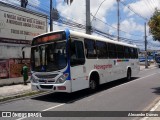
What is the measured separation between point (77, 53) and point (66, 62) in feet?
3.15

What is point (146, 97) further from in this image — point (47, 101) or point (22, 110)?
point (22, 110)

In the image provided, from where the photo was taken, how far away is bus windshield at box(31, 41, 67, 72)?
428 inches

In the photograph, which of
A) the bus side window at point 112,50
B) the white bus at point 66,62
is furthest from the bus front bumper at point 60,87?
the bus side window at point 112,50

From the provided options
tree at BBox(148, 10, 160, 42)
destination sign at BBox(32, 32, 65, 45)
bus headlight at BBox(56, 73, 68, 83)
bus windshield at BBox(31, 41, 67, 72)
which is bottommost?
bus headlight at BBox(56, 73, 68, 83)

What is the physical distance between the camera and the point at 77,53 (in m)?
11.5

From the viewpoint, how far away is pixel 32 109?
946 cm

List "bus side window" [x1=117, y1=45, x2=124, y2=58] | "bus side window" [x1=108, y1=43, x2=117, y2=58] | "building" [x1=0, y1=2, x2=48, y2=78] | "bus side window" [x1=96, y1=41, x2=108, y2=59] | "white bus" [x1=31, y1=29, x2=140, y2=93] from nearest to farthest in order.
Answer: "white bus" [x1=31, y1=29, x2=140, y2=93] < "bus side window" [x1=96, y1=41, x2=108, y2=59] < "bus side window" [x1=108, y1=43, x2=117, y2=58] < "bus side window" [x1=117, y1=45, x2=124, y2=58] < "building" [x1=0, y1=2, x2=48, y2=78]

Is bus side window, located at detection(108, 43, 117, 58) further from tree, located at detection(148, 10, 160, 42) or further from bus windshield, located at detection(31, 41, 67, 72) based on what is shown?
bus windshield, located at detection(31, 41, 67, 72)

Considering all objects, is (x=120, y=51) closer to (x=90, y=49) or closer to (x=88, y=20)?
(x=90, y=49)

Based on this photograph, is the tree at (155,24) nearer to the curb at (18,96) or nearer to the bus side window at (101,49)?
the bus side window at (101,49)

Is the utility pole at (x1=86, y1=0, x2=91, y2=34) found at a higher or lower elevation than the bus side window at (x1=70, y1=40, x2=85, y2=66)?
higher

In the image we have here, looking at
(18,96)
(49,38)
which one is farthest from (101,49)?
(18,96)

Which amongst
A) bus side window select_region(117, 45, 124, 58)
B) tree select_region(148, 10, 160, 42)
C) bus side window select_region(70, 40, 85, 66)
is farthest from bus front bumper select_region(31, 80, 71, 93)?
bus side window select_region(117, 45, 124, 58)

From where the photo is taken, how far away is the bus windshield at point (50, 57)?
10883 mm
